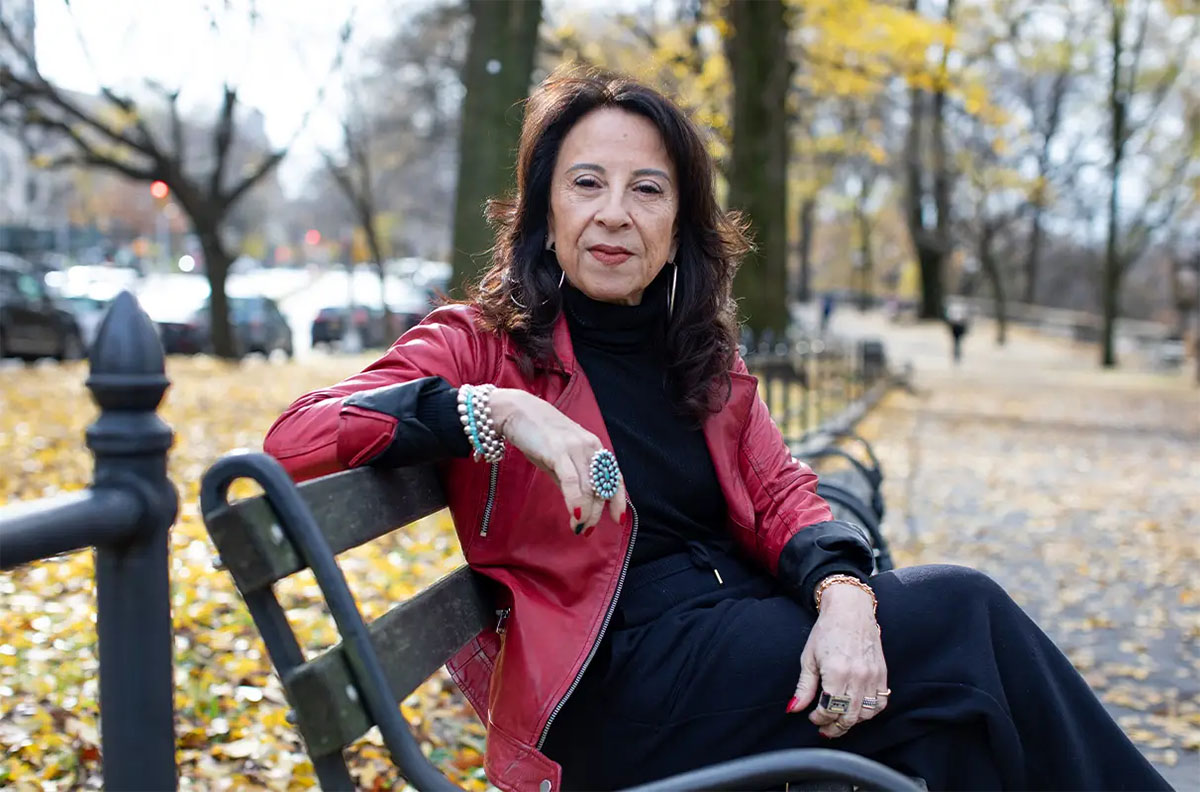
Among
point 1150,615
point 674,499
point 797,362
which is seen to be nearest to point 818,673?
point 674,499

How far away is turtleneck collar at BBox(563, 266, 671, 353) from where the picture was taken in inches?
107

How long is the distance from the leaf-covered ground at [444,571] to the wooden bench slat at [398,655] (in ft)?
4.82

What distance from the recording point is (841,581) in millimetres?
2393

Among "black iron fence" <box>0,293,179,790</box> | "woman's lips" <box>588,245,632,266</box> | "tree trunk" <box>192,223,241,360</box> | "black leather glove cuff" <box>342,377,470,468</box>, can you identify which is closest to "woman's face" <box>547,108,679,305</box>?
Result: "woman's lips" <box>588,245,632,266</box>

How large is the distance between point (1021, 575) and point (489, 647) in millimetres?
5509

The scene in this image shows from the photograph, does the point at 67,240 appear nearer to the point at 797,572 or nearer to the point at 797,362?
the point at 797,362

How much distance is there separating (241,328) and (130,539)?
26837 millimetres

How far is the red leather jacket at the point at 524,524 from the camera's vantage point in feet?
7.39

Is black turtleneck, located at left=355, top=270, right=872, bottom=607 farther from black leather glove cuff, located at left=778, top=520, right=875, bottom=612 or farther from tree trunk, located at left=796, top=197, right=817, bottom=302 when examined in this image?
tree trunk, located at left=796, top=197, right=817, bottom=302

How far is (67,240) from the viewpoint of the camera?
213 feet

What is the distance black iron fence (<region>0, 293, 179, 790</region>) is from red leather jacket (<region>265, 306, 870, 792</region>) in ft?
1.78

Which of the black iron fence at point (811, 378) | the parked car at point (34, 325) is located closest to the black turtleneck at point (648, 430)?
the black iron fence at point (811, 378)

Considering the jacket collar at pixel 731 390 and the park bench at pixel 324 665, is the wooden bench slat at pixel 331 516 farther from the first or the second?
the jacket collar at pixel 731 390

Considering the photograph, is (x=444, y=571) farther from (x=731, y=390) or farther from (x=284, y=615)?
(x=284, y=615)
